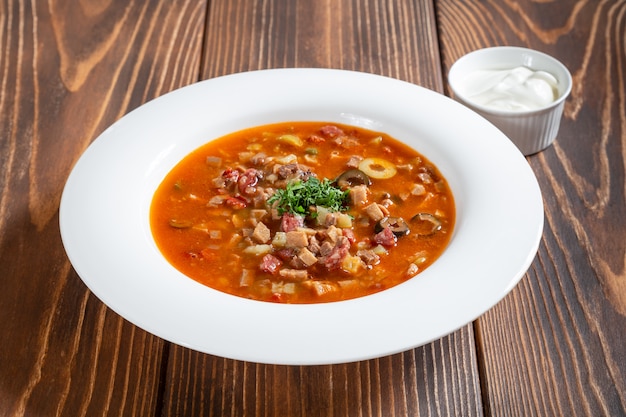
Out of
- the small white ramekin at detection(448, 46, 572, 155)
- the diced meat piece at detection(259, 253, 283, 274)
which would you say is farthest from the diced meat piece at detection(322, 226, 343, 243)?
the small white ramekin at detection(448, 46, 572, 155)

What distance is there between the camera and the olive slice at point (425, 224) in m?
3.76

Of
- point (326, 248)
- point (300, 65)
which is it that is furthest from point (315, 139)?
point (300, 65)

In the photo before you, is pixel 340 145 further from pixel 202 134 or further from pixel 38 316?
pixel 38 316

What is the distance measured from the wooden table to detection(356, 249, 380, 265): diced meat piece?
414mm

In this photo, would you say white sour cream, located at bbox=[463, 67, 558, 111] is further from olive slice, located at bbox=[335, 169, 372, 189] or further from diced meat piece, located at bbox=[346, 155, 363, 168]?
olive slice, located at bbox=[335, 169, 372, 189]

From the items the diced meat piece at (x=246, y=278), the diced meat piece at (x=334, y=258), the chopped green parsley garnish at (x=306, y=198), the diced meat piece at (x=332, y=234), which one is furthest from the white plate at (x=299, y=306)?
the chopped green parsley garnish at (x=306, y=198)

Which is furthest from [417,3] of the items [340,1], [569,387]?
[569,387]

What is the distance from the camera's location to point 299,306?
125 inches

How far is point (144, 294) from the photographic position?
10.5 ft

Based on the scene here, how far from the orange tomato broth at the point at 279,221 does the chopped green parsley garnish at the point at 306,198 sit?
0.06m

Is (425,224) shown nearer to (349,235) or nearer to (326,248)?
(349,235)

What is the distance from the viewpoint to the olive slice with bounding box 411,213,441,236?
3.76 metres

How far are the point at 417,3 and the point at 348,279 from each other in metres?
2.98

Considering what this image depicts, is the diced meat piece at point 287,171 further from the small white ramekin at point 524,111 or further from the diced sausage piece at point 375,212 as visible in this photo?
the small white ramekin at point 524,111
